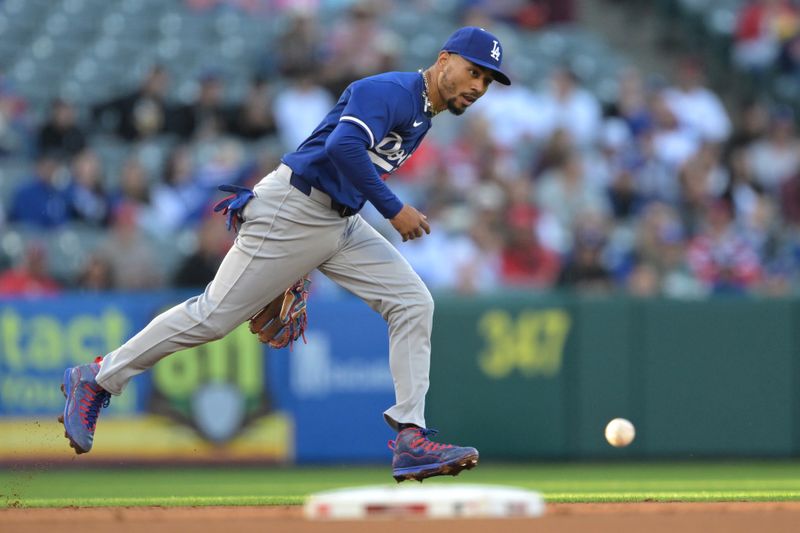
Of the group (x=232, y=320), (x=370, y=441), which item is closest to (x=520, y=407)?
(x=370, y=441)

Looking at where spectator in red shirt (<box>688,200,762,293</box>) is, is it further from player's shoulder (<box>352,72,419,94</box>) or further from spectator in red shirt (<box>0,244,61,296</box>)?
player's shoulder (<box>352,72,419,94</box>)

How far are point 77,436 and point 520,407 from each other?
5609 mm

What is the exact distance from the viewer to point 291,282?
258 inches

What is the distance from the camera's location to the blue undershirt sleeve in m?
6.05

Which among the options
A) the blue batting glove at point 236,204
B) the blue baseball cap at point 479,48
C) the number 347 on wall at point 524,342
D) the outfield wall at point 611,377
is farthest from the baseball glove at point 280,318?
the number 347 on wall at point 524,342

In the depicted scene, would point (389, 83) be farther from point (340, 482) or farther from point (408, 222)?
point (340, 482)

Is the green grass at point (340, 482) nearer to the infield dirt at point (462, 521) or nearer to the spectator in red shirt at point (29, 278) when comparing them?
the infield dirt at point (462, 521)

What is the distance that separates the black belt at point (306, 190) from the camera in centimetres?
644

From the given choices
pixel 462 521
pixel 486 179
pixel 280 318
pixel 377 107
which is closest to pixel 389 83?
pixel 377 107

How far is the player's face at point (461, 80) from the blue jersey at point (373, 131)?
126mm

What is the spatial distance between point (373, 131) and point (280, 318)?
117cm

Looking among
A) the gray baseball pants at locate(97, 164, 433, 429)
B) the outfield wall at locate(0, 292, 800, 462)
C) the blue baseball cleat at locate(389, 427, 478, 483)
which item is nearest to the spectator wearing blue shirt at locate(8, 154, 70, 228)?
the outfield wall at locate(0, 292, 800, 462)

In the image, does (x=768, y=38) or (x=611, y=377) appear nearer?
(x=611, y=377)

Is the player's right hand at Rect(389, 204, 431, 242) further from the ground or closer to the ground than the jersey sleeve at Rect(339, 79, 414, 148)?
closer to the ground
